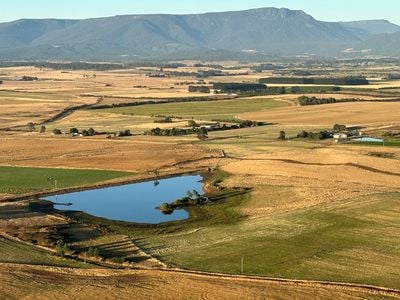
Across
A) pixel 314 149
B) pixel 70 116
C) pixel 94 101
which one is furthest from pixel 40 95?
pixel 314 149

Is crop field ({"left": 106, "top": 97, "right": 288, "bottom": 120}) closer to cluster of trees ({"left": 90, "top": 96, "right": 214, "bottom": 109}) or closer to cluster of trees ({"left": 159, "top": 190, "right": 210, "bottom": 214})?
cluster of trees ({"left": 90, "top": 96, "right": 214, "bottom": 109})

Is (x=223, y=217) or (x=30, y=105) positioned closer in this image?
(x=223, y=217)

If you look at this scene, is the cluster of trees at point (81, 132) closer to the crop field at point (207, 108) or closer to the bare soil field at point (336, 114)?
the crop field at point (207, 108)

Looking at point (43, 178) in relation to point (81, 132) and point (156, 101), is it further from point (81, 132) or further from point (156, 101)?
point (156, 101)

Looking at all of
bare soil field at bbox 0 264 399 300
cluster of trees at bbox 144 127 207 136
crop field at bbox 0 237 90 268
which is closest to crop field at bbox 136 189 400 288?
bare soil field at bbox 0 264 399 300

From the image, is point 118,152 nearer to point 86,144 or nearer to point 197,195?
point 86,144

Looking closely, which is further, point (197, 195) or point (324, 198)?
point (197, 195)

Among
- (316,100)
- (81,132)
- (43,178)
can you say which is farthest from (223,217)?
(316,100)
